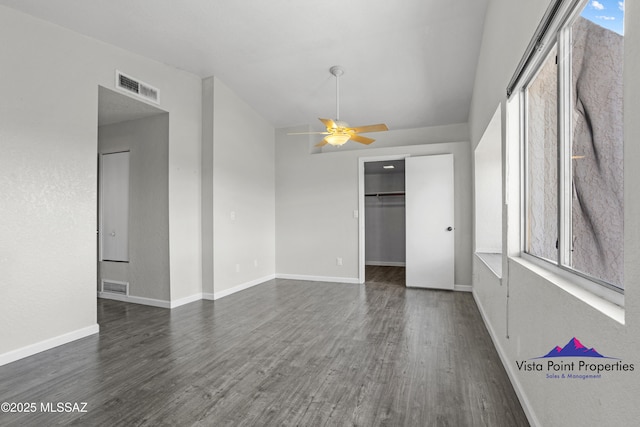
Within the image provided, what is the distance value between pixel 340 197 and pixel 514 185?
3.37 metres

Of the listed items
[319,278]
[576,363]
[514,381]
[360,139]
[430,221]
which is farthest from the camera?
[319,278]

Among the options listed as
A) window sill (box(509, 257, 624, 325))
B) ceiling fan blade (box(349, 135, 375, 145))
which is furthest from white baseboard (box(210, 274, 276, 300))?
window sill (box(509, 257, 624, 325))

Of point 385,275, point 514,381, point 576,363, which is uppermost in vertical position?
point 576,363

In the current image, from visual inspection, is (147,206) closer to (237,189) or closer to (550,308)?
(237,189)

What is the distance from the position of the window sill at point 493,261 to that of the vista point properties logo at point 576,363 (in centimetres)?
118

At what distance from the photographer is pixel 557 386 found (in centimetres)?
134

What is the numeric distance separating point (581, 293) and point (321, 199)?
4.55m

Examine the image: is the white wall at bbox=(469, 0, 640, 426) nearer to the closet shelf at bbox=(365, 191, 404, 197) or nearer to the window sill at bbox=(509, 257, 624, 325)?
the window sill at bbox=(509, 257, 624, 325)

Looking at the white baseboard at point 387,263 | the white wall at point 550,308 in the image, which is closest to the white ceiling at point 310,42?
the white wall at point 550,308

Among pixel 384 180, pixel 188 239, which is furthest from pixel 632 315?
pixel 384 180

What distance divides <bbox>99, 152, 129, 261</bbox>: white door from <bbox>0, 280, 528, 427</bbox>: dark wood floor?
1.05m

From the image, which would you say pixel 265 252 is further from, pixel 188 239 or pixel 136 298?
pixel 136 298

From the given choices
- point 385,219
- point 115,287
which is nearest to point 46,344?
point 115,287

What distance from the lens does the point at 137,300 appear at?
416 cm
